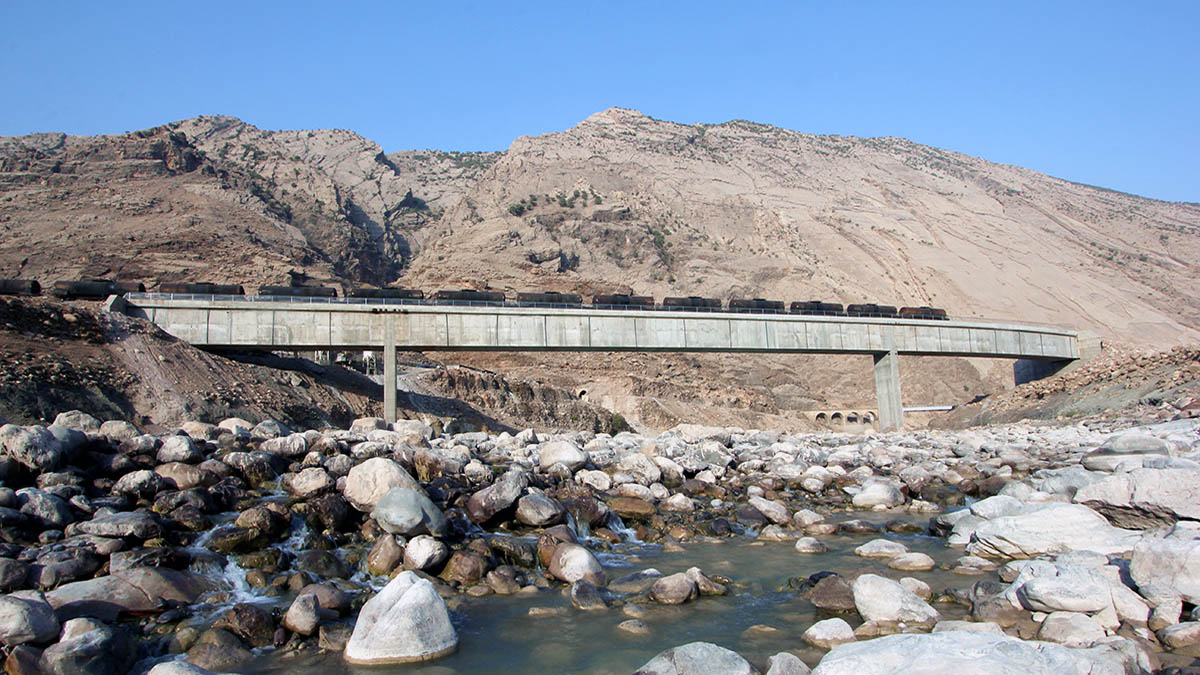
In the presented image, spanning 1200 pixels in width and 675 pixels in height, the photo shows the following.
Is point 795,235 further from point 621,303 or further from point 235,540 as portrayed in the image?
point 235,540

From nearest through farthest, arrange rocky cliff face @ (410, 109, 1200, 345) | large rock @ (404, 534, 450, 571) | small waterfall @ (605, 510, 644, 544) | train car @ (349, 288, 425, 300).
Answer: large rock @ (404, 534, 450, 571)
small waterfall @ (605, 510, 644, 544)
train car @ (349, 288, 425, 300)
rocky cliff face @ (410, 109, 1200, 345)

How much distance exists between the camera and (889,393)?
45.2 meters

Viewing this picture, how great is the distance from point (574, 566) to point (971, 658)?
538 centimetres

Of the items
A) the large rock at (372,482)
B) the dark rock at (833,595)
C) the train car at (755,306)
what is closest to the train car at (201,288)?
the large rock at (372,482)

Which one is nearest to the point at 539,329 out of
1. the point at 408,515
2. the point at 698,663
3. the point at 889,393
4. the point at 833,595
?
the point at 889,393

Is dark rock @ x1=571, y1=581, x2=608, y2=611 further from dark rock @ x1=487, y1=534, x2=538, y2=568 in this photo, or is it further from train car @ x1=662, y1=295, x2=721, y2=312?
train car @ x1=662, y1=295, x2=721, y2=312

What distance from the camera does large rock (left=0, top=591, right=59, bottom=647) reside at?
6523 millimetres

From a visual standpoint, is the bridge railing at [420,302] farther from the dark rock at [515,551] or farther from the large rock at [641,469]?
the dark rock at [515,551]

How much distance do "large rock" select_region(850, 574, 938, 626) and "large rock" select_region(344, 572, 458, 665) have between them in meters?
4.56

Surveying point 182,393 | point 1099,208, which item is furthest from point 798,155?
point 182,393

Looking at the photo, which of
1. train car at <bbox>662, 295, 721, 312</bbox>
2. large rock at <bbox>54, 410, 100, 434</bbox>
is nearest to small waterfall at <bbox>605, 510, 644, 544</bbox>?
large rock at <bbox>54, 410, 100, 434</bbox>

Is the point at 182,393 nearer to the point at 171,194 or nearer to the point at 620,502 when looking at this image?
the point at 620,502

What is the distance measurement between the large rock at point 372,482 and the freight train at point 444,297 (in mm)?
25009

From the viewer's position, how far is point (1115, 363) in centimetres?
4462
